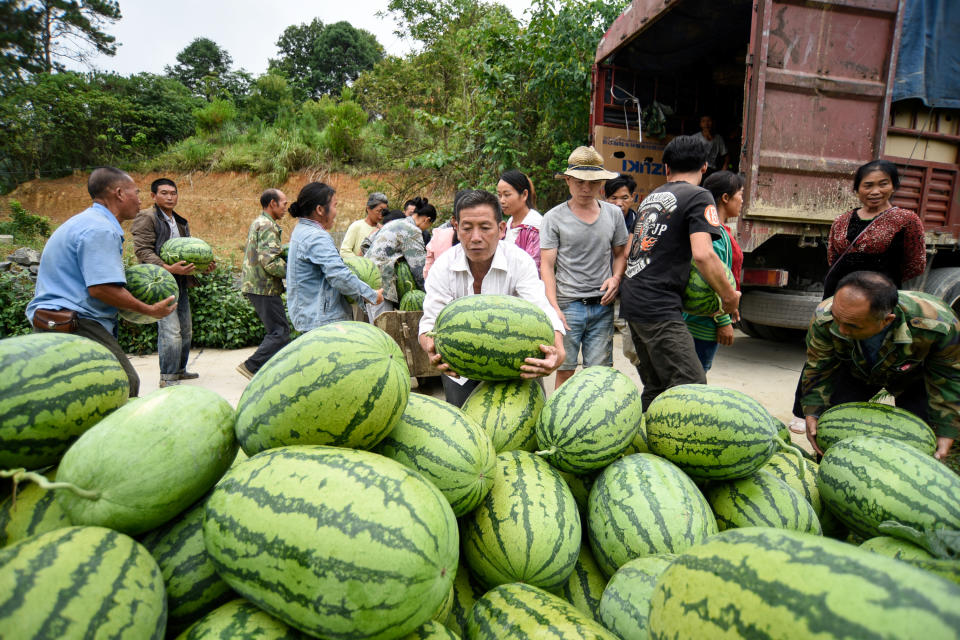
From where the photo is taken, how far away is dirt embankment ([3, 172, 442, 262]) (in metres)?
18.2

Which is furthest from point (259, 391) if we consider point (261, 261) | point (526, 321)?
point (261, 261)

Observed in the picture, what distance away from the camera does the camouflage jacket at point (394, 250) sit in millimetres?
5391

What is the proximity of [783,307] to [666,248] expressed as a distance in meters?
3.61

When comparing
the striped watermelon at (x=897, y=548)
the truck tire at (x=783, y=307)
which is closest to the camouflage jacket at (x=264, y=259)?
the striped watermelon at (x=897, y=548)

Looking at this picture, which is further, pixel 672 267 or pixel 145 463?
pixel 672 267

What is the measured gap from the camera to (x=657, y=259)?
316cm

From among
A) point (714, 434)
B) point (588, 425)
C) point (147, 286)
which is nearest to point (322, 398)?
point (588, 425)

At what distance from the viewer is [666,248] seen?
3131mm

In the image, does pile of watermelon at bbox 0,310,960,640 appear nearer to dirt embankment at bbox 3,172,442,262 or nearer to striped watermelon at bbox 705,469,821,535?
striped watermelon at bbox 705,469,821,535

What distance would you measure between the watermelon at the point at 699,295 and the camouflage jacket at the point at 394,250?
9.78 feet

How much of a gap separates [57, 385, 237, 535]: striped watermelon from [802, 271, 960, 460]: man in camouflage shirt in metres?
2.70

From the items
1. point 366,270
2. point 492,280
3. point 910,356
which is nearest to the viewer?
point 910,356

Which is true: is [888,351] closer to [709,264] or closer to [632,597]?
[709,264]

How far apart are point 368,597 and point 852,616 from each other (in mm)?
775
